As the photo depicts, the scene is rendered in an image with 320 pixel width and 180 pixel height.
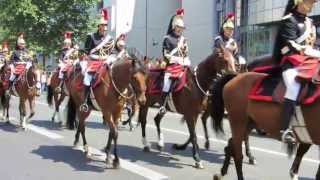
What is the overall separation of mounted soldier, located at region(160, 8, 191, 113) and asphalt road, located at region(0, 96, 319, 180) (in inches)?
58.8

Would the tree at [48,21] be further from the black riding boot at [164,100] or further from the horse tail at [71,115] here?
the black riding boot at [164,100]

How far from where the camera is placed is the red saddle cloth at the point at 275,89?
7.04 m

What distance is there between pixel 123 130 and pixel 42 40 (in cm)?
3111

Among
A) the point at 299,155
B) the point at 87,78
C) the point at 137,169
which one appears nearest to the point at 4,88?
the point at 87,78

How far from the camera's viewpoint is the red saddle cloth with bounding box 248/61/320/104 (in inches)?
277

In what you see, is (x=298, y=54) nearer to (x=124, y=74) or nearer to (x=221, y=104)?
(x=221, y=104)

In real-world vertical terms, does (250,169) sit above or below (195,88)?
below

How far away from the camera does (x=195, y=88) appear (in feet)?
35.3

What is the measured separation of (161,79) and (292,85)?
4.99 m

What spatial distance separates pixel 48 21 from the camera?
44969 millimetres

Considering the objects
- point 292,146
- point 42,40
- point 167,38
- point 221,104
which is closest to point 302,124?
point 292,146

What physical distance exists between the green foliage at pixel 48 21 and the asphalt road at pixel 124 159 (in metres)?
30.0

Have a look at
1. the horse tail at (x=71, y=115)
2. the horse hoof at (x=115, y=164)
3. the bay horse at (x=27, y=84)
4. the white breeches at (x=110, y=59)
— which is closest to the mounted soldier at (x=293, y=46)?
the horse hoof at (x=115, y=164)

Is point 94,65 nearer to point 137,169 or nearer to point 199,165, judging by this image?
point 137,169
